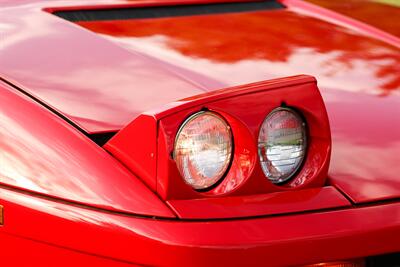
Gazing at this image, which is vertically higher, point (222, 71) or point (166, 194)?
point (222, 71)

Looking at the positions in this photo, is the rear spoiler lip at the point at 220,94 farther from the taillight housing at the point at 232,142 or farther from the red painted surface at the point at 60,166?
the red painted surface at the point at 60,166

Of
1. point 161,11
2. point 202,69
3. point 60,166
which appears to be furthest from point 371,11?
point 60,166

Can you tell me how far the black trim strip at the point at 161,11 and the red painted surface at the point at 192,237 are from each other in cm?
82

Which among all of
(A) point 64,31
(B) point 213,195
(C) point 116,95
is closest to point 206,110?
(B) point 213,195

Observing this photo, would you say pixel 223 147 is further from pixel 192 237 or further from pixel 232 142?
pixel 192 237

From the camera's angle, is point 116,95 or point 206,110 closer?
point 206,110

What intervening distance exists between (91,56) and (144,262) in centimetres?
64

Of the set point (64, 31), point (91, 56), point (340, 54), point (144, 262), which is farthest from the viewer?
point (340, 54)

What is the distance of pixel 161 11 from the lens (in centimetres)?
273

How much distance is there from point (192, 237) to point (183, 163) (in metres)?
0.15

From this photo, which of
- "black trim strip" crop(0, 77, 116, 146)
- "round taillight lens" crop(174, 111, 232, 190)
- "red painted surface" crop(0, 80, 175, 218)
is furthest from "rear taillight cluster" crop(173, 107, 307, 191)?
"black trim strip" crop(0, 77, 116, 146)

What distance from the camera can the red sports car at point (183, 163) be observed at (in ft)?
5.81

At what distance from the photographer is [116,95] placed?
6.71 ft

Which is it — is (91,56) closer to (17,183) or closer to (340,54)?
(17,183)
